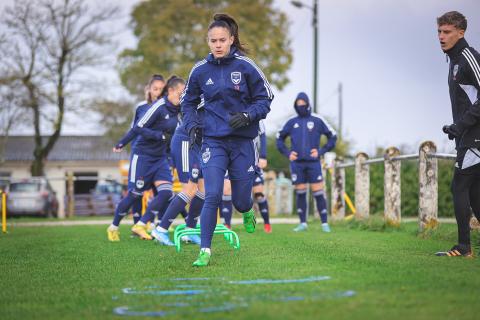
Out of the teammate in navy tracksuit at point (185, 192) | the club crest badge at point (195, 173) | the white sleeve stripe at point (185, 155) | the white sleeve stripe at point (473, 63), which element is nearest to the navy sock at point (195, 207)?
the teammate in navy tracksuit at point (185, 192)

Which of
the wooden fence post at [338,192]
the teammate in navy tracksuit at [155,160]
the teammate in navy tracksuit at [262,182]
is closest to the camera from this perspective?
the teammate in navy tracksuit at [155,160]

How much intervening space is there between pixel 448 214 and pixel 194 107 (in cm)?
1528

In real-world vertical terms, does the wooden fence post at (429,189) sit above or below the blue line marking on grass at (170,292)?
above

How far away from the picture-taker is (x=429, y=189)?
11445 mm

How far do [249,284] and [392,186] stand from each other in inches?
345

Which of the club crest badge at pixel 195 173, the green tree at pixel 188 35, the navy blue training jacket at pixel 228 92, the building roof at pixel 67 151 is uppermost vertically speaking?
the green tree at pixel 188 35

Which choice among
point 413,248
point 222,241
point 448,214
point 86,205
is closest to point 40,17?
point 86,205

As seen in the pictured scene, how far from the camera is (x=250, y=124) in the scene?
732 cm

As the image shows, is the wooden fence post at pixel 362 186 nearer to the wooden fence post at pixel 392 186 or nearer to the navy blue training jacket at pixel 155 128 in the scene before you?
the wooden fence post at pixel 392 186

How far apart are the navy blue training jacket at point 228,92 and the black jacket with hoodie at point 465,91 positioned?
1878 millimetres

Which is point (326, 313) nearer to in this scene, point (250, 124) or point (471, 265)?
point (471, 265)

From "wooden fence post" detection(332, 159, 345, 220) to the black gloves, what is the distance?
11191mm

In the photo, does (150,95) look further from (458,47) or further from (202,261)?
(458,47)

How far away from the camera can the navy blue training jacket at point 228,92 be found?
7.20 metres
